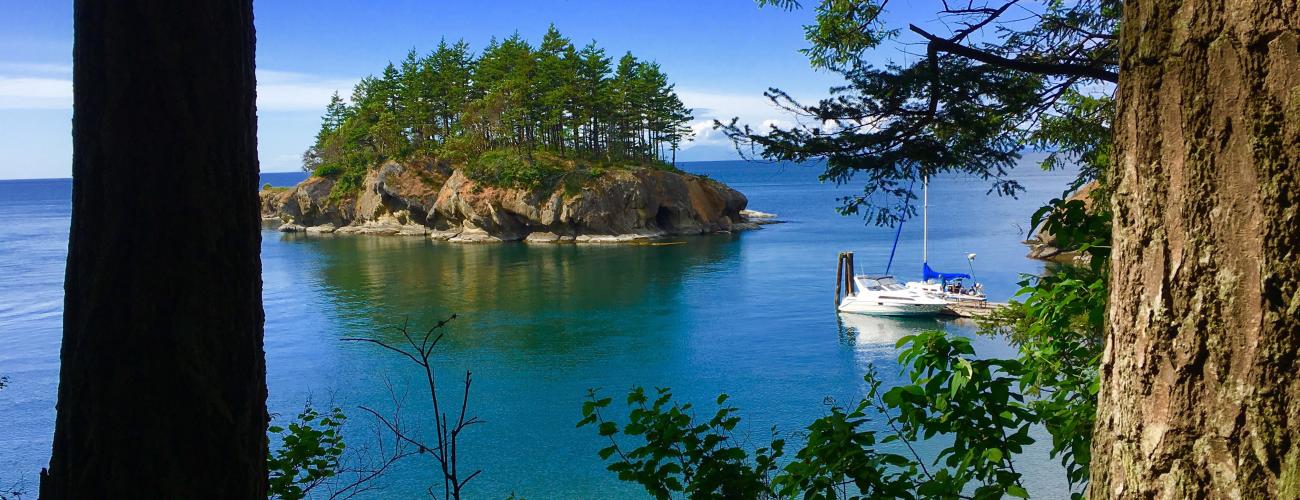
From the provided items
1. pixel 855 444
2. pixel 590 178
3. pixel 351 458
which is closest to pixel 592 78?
pixel 590 178

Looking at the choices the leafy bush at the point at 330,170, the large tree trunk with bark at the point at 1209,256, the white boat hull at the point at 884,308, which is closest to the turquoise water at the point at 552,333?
the white boat hull at the point at 884,308

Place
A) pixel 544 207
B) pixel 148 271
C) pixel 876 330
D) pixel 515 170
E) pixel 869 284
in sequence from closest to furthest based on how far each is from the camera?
pixel 148 271
pixel 876 330
pixel 869 284
pixel 544 207
pixel 515 170

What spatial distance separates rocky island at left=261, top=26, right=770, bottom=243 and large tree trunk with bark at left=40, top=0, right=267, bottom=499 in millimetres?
44168

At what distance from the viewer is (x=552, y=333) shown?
23.9 m

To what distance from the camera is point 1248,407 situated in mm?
1673

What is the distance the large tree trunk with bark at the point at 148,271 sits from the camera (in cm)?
202

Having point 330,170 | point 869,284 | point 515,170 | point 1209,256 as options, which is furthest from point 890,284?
point 330,170

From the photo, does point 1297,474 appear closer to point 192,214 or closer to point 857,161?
point 192,214

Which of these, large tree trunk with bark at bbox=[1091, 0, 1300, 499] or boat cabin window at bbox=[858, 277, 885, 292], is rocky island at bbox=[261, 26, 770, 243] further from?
large tree trunk with bark at bbox=[1091, 0, 1300, 499]

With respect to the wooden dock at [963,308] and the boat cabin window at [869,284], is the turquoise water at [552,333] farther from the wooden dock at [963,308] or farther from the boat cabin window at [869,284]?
the boat cabin window at [869,284]

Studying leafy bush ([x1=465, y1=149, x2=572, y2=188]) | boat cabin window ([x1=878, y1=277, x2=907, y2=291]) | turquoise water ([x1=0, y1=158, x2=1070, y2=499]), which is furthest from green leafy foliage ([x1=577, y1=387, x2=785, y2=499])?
leafy bush ([x1=465, y1=149, x2=572, y2=188])

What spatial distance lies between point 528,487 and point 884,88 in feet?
29.0

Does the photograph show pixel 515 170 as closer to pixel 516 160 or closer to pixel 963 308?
pixel 516 160

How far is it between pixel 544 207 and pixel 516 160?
452 centimetres
